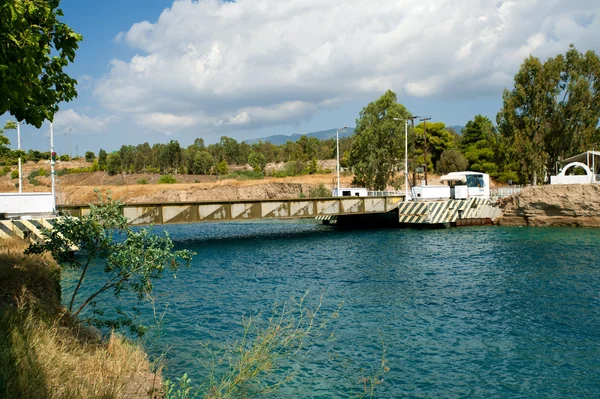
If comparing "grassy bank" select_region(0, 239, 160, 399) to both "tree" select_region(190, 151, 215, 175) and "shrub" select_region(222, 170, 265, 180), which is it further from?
"tree" select_region(190, 151, 215, 175)

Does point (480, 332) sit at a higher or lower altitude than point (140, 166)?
lower

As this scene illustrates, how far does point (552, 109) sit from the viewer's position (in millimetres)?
52688

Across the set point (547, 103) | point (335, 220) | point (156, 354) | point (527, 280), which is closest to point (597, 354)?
point (527, 280)

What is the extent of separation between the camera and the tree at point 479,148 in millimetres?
78688

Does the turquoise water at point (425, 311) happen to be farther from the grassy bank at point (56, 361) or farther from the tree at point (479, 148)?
the tree at point (479, 148)

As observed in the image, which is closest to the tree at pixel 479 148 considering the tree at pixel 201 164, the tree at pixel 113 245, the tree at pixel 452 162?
the tree at pixel 452 162

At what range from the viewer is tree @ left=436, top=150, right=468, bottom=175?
8062cm

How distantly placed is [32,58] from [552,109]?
57569 mm

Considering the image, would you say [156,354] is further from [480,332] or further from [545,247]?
[545,247]

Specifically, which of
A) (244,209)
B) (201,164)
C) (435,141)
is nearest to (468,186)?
(244,209)

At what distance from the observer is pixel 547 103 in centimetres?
5278

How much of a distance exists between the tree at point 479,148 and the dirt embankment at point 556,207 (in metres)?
32.8

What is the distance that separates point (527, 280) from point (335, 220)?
33558 mm

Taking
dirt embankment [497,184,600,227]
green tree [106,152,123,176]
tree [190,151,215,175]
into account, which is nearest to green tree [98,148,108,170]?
green tree [106,152,123,176]
